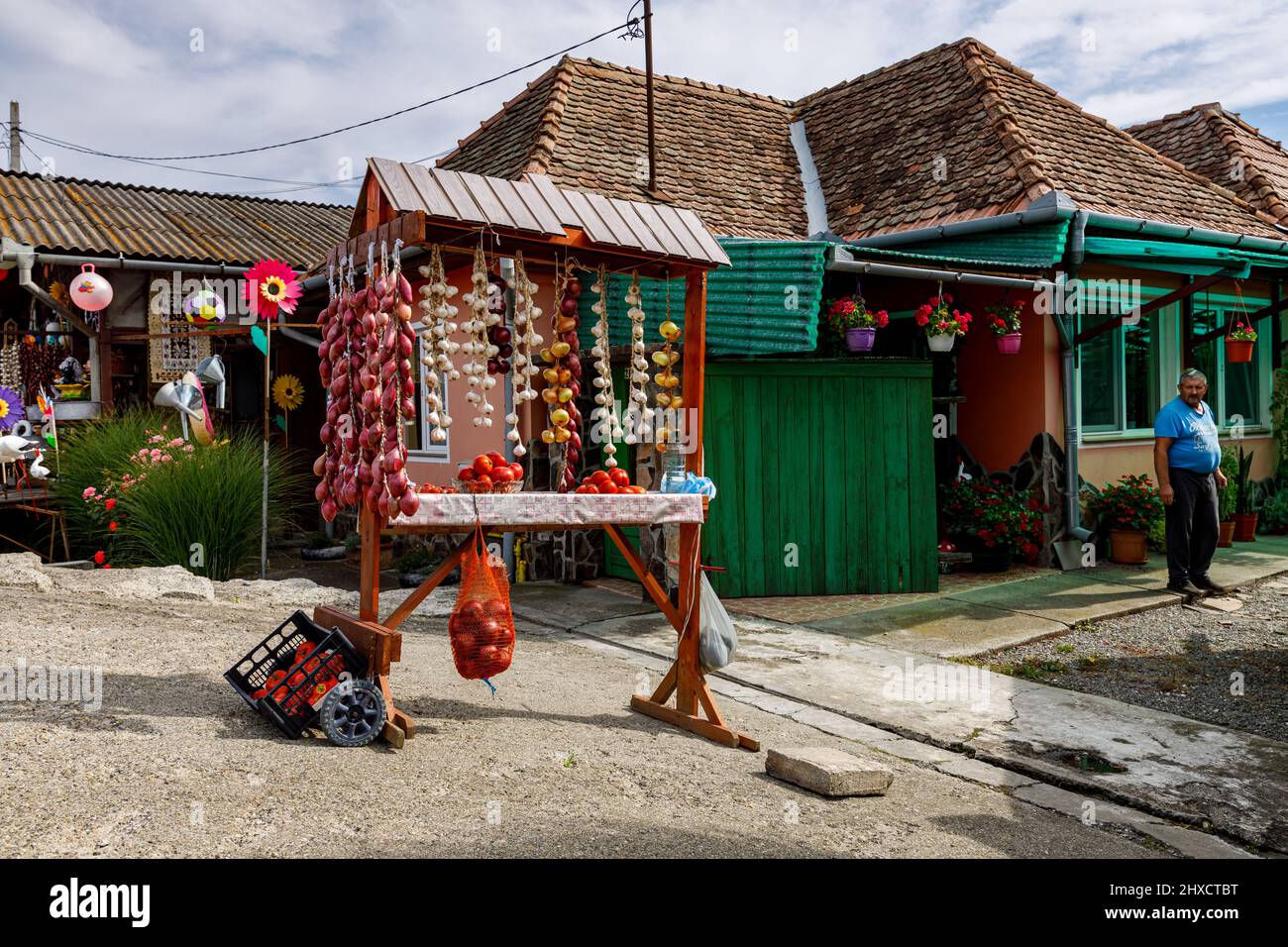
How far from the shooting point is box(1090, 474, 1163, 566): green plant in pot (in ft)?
32.6

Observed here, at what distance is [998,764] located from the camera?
474 centimetres

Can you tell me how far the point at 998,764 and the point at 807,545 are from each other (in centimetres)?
404

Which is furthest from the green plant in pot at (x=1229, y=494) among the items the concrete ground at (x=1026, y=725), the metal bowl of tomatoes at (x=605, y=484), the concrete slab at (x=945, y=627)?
the metal bowl of tomatoes at (x=605, y=484)

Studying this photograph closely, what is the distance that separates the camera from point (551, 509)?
15.3ft

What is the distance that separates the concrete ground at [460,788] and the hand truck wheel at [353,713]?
68 millimetres

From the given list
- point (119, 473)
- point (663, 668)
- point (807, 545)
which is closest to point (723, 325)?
point (807, 545)

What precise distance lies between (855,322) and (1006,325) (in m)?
1.75

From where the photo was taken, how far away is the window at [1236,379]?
1255 cm

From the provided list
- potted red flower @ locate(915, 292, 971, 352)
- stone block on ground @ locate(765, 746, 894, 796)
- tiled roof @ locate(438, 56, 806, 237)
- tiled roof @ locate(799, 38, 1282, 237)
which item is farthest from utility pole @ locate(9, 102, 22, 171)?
stone block on ground @ locate(765, 746, 894, 796)

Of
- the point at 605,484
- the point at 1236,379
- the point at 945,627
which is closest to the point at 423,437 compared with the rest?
the point at 945,627

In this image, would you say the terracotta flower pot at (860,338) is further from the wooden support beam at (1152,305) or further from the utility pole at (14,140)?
the utility pole at (14,140)

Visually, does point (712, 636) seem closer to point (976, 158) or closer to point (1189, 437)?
point (1189, 437)

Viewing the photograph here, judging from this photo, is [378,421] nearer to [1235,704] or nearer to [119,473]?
[1235,704]

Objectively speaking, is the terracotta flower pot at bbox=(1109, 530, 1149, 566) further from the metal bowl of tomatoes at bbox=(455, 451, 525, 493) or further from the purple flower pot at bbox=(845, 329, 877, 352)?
the metal bowl of tomatoes at bbox=(455, 451, 525, 493)
